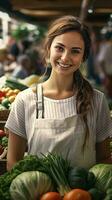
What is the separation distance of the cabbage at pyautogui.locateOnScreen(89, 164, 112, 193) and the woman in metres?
0.27

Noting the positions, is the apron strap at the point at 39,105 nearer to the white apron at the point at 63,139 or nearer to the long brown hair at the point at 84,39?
the white apron at the point at 63,139

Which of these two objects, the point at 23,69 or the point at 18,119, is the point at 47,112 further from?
the point at 23,69

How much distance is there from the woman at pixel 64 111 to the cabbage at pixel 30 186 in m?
0.44

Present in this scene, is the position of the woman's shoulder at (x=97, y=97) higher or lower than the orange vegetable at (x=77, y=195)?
higher

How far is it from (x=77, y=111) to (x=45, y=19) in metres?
11.6

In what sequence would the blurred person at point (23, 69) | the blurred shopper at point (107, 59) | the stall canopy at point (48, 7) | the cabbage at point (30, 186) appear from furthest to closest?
the blurred shopper at point (107, 59)
the blurred person at point (23, 69)
the stall canopy at point (48, 7)
the cabbage at point (30, 186)

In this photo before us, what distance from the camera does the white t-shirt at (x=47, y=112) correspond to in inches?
113

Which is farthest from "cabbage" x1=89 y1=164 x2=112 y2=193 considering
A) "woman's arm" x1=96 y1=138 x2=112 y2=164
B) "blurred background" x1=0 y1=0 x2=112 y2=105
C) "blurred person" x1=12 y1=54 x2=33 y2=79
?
"blurred person" x1=12 y1=54 x2=33 y2=79

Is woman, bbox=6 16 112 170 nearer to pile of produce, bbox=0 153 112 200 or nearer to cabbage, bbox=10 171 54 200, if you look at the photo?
pile of produce, bbox=0 153 112 200

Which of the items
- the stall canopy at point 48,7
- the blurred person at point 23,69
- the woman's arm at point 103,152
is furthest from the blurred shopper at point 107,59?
the woman's arm at point 103,152

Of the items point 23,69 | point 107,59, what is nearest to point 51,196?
point 23,69

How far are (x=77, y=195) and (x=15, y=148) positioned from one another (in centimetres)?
80

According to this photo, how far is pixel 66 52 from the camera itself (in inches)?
108

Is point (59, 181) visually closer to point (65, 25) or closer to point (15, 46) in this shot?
point (65, 25)
